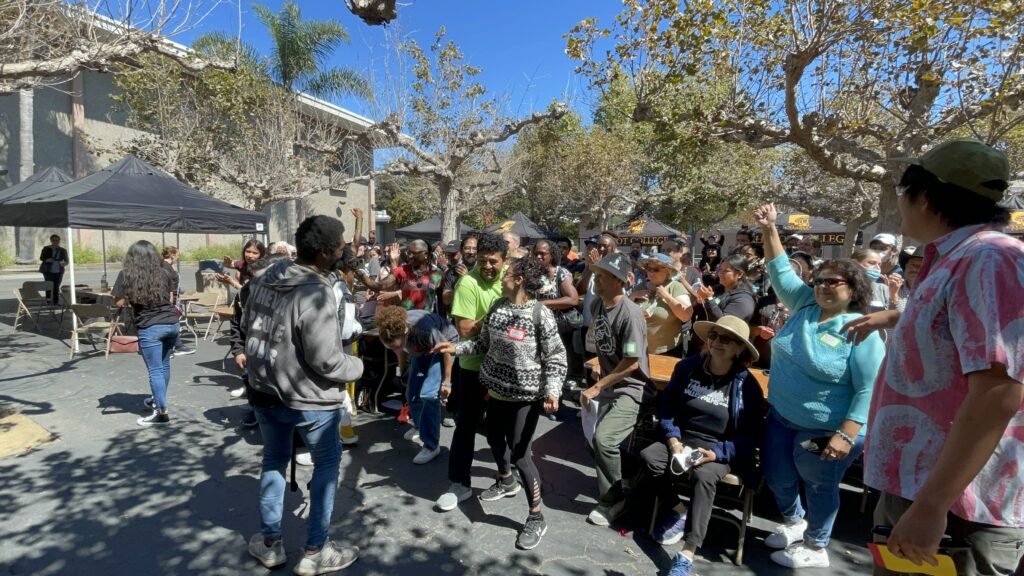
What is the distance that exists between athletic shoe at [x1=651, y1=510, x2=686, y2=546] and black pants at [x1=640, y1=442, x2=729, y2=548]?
0.09 meters

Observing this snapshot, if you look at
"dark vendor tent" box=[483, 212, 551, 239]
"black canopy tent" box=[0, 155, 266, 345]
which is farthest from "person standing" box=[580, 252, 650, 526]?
"dark vendor tent" box=[483, 212, 551, 239]

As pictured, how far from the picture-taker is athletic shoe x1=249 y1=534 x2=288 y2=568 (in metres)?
2.81

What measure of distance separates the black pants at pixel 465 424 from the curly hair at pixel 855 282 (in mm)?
2277

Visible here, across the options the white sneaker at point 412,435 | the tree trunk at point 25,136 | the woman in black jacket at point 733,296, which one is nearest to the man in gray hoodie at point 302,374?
the white sneaker at point 412,435

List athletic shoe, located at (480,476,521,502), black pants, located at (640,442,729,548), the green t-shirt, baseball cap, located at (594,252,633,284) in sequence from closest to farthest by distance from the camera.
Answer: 1. black pants, located at (640,442,729,548)
2. baseball cap, located at (594,252,633,284)
3. athletic shoe, located at (480,476,521,502)
4. the green t-shirt

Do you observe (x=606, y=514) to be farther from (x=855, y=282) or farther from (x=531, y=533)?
(x=855, y=282)

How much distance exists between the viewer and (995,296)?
1.21m

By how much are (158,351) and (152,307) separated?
1.35ft

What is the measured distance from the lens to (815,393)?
2.79 metres

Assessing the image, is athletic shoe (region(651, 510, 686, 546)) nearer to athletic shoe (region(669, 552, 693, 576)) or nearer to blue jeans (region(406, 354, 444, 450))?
athletic shoe (region(669, 552, 693, 576))

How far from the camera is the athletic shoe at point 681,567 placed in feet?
9.13

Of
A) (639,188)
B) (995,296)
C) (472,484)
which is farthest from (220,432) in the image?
(639,188)

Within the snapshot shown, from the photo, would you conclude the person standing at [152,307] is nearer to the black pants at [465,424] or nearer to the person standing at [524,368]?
the black pants at [465,424]

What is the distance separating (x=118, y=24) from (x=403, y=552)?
17.4 feet
